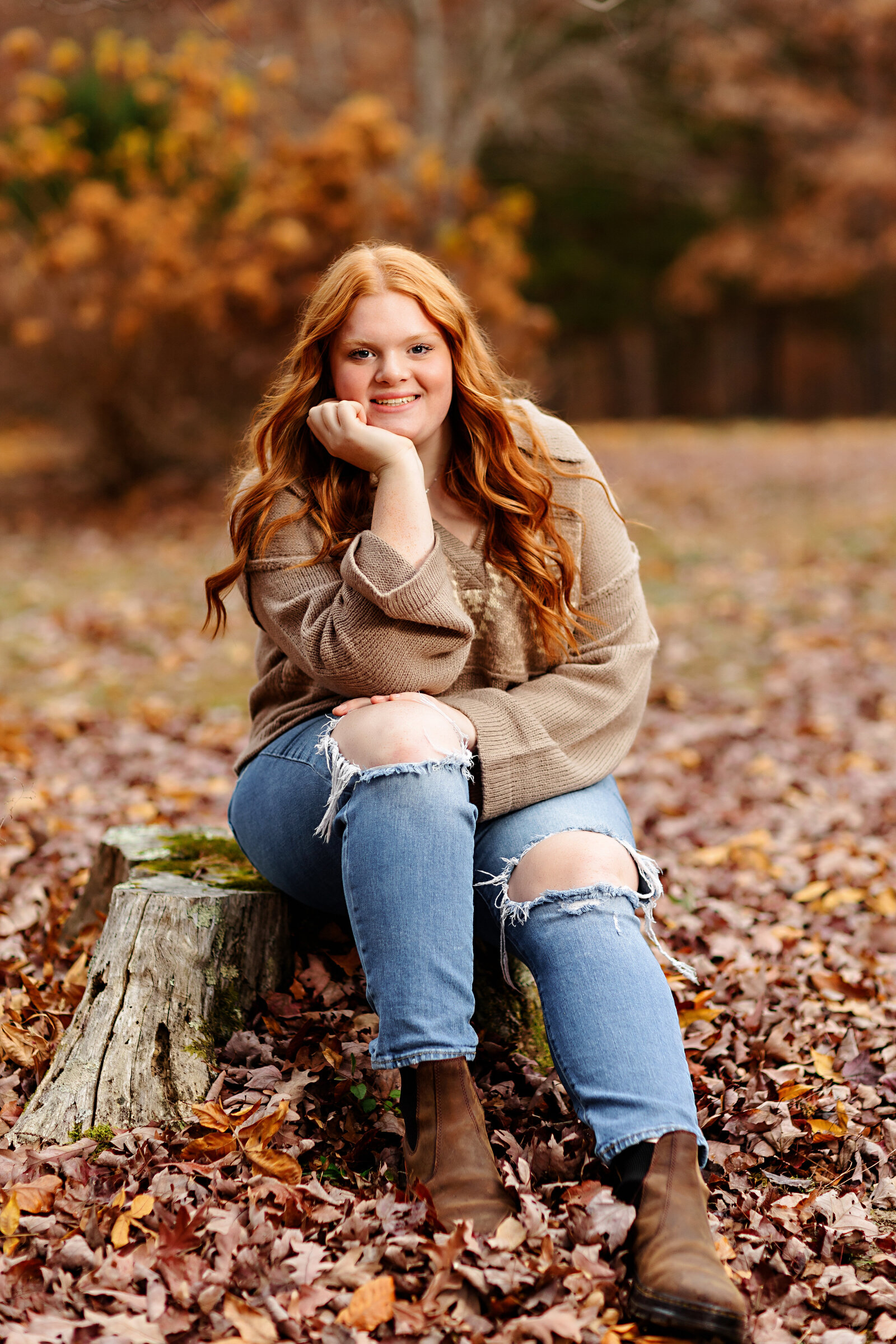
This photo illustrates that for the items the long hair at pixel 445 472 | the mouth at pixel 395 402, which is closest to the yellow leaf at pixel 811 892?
the long hair at pixel 445 472

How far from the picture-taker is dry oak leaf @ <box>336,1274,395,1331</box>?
188cm

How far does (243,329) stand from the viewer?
418 inches

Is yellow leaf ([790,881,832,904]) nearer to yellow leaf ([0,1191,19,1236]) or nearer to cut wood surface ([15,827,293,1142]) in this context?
cut wood surface ([15,827,293,1142])

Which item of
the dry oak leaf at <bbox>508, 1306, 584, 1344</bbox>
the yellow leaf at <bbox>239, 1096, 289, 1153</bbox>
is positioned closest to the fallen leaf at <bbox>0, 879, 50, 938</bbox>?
the yellow leaf at <bbox>239, 1096, 289, 1153</bbox>

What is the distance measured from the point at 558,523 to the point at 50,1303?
1.82 meters

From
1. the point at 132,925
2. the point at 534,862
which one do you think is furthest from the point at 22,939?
the point at 534,862

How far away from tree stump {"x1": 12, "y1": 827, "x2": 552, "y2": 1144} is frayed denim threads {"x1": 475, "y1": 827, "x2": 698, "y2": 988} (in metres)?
0.41

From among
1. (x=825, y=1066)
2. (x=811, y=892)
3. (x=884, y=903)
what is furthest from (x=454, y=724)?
(x=884, y=903)

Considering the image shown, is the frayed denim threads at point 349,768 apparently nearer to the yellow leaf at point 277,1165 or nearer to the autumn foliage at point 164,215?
the yellow leaf at point 277,1165

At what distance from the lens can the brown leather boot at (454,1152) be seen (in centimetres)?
204

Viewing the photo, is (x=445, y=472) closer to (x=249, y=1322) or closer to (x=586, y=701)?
(x=586, y=701)

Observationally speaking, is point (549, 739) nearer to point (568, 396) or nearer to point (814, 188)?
point (814, 188)

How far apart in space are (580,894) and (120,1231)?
100 cm

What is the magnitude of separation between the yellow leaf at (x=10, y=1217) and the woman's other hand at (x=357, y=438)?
1573 mm
